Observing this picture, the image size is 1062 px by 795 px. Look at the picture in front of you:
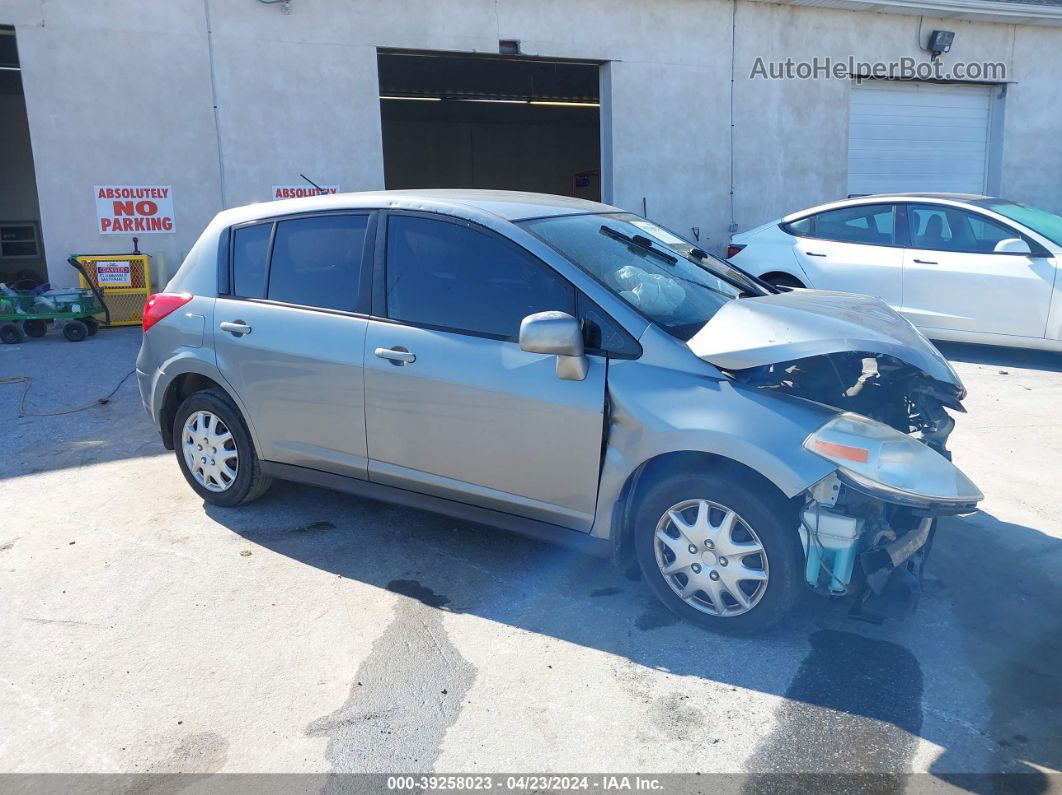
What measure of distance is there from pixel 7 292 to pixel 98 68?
3071mm

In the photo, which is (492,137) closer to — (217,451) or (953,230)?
(953,230)

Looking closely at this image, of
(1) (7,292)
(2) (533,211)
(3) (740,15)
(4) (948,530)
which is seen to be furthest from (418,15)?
(4) (948,530)

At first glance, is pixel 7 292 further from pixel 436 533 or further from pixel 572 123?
pixel 572 123

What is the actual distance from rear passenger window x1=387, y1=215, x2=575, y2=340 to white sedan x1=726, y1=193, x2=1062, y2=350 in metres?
5.77

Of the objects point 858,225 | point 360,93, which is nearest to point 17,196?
point 360,93

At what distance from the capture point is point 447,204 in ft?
14.0

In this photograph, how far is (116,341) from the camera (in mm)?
10344

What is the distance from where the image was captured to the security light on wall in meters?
15.0

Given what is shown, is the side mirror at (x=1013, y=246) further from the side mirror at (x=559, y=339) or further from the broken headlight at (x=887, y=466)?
the side mirror at (x=559, y=339)

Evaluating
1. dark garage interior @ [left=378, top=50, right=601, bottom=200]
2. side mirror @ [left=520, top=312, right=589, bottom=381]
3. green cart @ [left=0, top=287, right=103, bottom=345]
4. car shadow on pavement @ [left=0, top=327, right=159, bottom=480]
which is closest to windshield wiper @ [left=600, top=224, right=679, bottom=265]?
side mirror @ [left=520, top=312, right=589, bottom=381]

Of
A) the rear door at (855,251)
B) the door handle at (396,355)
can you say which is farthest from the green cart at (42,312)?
the rear door at (855,251)

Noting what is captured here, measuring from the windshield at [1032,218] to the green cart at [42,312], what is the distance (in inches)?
384

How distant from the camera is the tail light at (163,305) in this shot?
16.6 feet

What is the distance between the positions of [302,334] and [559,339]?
159 centimetres
